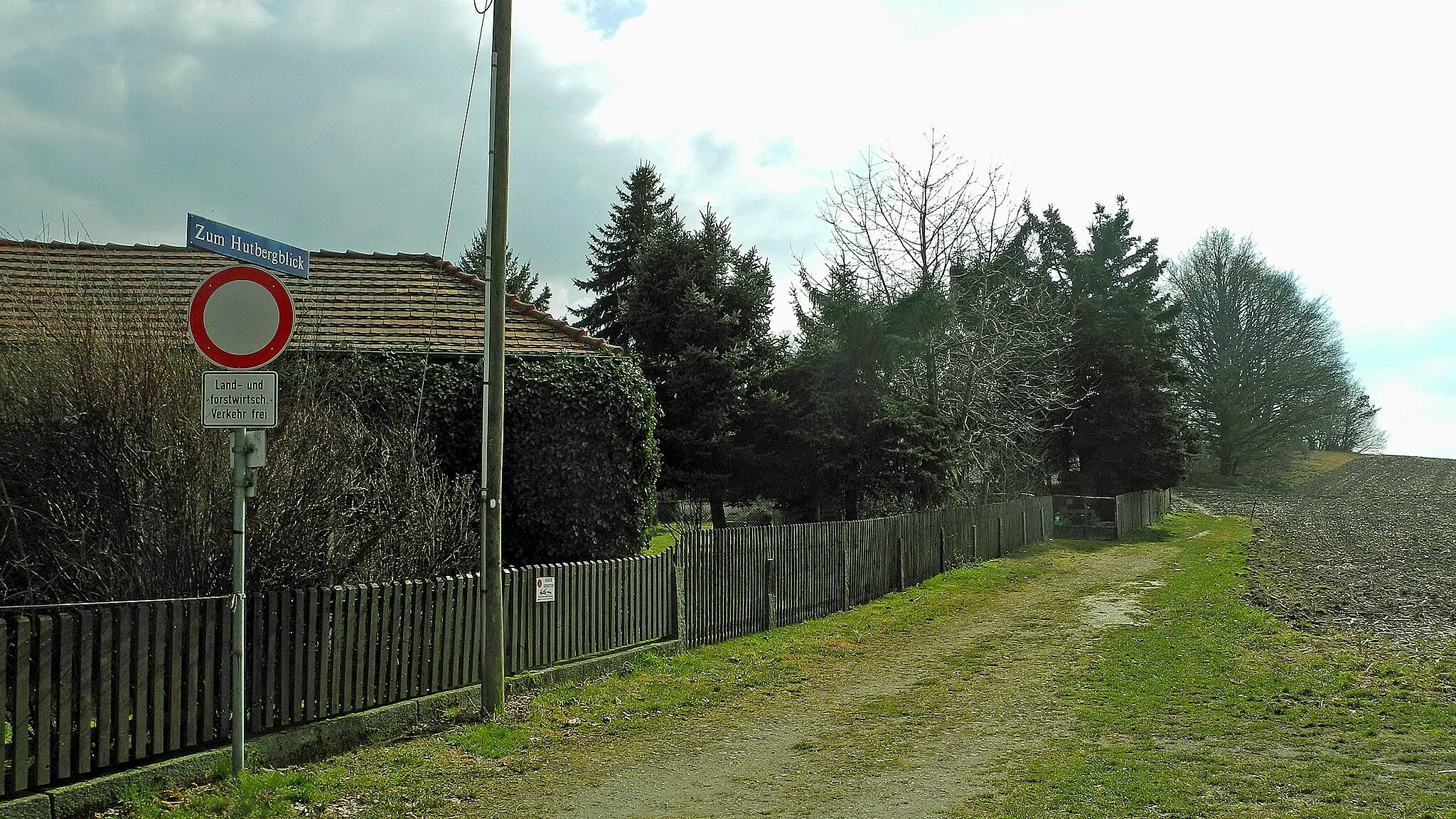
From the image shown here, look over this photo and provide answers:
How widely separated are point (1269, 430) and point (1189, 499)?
7693 millimetres

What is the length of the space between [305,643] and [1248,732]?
7.49 m

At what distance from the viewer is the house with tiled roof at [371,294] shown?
13.7 meters

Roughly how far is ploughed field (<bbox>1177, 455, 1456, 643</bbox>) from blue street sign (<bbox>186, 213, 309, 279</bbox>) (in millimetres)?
13624

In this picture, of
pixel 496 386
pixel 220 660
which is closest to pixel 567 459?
pixel 496 386

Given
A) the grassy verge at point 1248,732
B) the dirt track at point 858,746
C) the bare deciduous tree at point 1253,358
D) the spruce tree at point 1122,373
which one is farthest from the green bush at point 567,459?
the bare deciduous tree at point 1253,358

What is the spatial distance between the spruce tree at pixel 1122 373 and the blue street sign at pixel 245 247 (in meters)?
38.7

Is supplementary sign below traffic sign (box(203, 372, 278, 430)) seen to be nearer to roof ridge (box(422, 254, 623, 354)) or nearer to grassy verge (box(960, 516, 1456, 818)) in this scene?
grassy verge (box(960, 516, 1456, 818))

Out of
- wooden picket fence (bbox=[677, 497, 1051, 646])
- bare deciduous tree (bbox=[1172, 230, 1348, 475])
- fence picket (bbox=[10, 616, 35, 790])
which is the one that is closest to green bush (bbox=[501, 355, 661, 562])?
wooden picket fence (bbox=[677, 497, 1051, 646])

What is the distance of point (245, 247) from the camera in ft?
23.6

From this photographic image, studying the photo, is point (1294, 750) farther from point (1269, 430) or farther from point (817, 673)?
point (1269, 430)

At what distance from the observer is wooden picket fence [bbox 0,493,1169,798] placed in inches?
247

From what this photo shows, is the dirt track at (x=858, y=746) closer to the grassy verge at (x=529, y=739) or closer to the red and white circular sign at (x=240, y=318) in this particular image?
the grassy verge at (x=529, y=739)

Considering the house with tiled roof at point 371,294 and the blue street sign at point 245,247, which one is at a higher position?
the house with tiled roof at point 371,294

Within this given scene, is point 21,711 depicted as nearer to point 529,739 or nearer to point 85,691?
point 85,691
